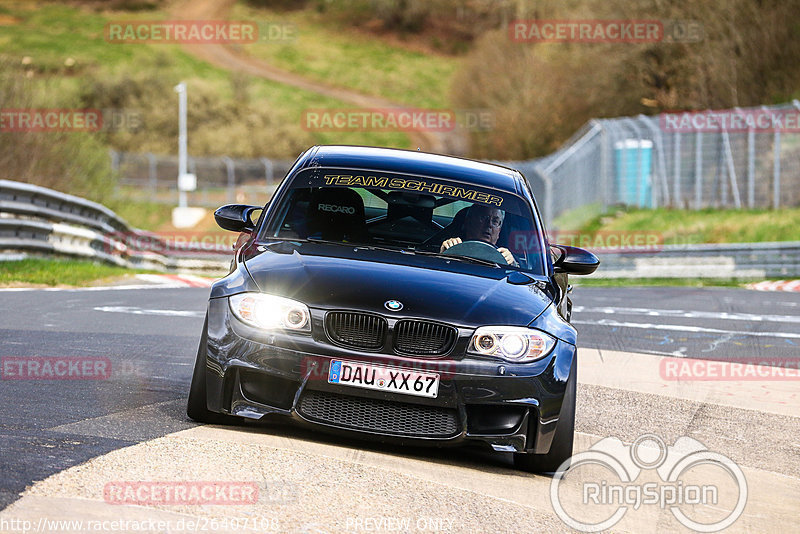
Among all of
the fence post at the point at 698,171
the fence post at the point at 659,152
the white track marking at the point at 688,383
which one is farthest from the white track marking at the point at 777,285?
the white track marking at the point at 688,383

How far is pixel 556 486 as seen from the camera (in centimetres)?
627

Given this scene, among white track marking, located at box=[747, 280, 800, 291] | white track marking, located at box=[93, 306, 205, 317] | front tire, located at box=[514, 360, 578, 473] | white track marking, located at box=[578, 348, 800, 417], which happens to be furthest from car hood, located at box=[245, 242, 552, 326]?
white track marking, located at box=[747, 280, 800, 291]

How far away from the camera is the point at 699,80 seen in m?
40.8

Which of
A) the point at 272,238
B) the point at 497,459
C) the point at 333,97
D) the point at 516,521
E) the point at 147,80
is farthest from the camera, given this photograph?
the point at 333,97

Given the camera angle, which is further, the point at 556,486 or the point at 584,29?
the point at 584,29

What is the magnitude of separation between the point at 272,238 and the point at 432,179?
111 cm

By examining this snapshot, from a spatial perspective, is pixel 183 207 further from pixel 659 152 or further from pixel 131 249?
pixel 131 249

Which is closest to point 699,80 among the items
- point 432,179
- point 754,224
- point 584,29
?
point 584,29

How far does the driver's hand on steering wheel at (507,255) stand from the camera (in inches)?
297

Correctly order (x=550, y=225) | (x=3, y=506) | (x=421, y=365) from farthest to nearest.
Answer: (x=550, y=225) → (x=421, y=365) → (x=3, y=506)

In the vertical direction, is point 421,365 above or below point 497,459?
above

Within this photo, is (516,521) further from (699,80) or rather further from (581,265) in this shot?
(699,80)

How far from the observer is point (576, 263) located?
774 cm

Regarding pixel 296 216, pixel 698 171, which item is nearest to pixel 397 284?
pixel 296 216
